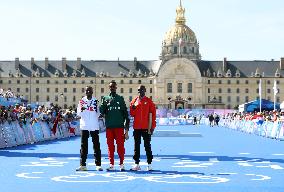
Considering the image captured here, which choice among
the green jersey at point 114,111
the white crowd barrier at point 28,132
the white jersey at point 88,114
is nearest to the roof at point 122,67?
the white crowd barrier at point 28,132

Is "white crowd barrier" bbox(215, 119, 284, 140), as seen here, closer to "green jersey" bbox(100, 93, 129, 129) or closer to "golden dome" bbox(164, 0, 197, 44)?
"green jersey" bbox(100, 93, 129, 129)

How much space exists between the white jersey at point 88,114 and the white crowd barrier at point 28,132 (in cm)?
1005

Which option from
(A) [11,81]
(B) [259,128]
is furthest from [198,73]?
(B) [259,128]

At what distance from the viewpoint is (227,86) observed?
16850 centimetres

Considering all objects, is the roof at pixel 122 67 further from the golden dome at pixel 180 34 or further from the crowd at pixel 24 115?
the crowd at pixel 24 115

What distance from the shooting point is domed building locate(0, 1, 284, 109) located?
536 feet

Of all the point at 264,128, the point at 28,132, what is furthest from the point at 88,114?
the point at 264,128

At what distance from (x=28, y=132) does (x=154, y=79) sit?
13531 centimetres

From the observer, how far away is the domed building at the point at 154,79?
164 m

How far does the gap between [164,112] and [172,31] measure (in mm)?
75305

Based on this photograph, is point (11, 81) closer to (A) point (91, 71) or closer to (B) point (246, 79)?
(A) point (91, 71)

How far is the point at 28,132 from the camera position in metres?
30.2

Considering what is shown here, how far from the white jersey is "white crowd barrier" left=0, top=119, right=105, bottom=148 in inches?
396

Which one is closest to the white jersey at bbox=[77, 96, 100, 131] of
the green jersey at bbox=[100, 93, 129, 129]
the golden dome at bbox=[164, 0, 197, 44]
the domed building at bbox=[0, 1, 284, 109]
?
the green jersey at bbox=[100, 93, 129, 129]
